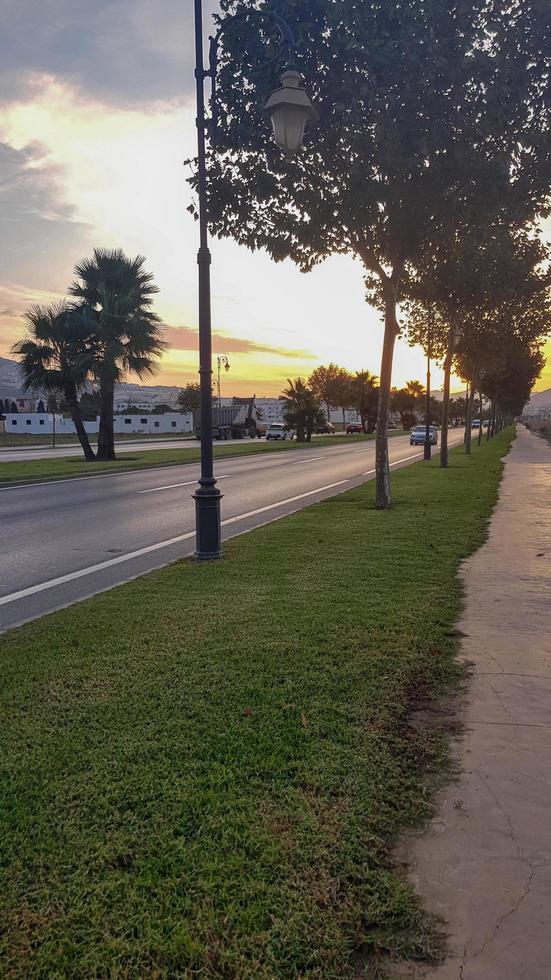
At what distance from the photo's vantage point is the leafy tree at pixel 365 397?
287 ft

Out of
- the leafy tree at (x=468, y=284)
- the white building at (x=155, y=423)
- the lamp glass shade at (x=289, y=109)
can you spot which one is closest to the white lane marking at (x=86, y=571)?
the lamp glass shade at (x=289, y=109)

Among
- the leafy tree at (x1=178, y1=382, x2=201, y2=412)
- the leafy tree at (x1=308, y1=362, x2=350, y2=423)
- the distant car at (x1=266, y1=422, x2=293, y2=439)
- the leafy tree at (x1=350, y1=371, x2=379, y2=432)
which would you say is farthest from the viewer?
the leafy tree at (x1=178, y1=382, x2=201, y2=412)

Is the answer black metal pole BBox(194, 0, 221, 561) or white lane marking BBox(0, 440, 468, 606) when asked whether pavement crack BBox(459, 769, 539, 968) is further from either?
black metal pole BBox(194, 0, 221, 561)

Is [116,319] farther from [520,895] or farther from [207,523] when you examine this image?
[520,895]

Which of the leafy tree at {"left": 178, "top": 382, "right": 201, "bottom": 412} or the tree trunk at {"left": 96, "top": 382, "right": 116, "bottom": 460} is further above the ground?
the leafy tree at {"left": 178, "top": 382, "right": 201, "bottom": 412}

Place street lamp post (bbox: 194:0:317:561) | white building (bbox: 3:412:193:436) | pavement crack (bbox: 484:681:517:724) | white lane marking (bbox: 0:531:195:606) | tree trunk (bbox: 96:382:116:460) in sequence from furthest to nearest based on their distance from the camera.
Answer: white building (bbox: 3:412:193:436)
tree trunk (bbox: 96:382:116:460)
street lamp post (bbox: 194:0:317:561)
white lane marking (bbox: 0:531:195:606)
pavement crack (bbox: 484:681:517:724)

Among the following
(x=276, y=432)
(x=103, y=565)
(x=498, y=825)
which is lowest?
(x=103, y=565)

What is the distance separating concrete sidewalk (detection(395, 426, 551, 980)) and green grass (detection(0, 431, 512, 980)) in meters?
0.12

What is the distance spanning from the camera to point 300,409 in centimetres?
5253

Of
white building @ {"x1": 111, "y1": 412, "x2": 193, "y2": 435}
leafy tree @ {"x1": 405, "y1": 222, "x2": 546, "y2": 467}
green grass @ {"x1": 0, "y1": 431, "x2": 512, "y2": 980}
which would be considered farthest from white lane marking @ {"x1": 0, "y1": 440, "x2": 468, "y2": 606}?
white building @ {"x1": 111, "y1": 412, "x2": 193, "y2": 435}

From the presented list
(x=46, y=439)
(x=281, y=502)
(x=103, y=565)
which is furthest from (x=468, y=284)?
(x=46, y=439)

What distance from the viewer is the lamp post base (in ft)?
Answer: 27.0

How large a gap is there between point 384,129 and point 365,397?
78.8 metres

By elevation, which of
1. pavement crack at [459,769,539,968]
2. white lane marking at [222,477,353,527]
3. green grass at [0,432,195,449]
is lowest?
white lane marking at [222,477,353,527]
